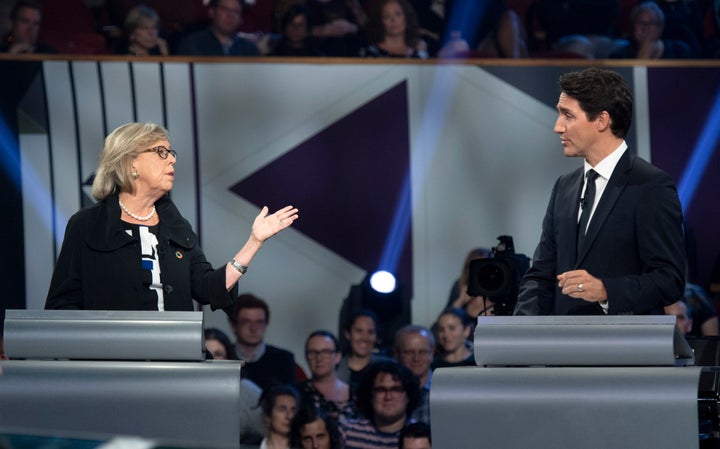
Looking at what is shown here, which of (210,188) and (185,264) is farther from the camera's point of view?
(210,188)

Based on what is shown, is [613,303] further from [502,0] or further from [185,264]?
[502,0]

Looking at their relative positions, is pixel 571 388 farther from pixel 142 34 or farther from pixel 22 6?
pixel 22 6

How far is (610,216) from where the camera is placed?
309 cm

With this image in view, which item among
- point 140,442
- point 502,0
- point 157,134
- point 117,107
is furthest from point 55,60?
point 140,442

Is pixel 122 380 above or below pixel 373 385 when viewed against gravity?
above

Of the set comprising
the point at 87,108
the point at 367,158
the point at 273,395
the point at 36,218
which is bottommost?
the point at 273,395

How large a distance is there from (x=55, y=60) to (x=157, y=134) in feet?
11.0

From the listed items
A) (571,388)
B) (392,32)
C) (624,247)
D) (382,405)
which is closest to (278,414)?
(382,405)

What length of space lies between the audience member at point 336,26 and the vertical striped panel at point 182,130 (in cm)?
80

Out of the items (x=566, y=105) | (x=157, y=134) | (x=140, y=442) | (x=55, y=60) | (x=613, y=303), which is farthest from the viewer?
(x=55, y=60)

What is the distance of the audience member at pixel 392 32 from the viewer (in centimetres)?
684

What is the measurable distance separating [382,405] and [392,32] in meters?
2.28

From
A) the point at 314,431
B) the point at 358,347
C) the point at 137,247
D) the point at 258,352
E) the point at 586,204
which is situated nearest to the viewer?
the point at 586,204

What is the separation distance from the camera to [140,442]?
1.49 m
